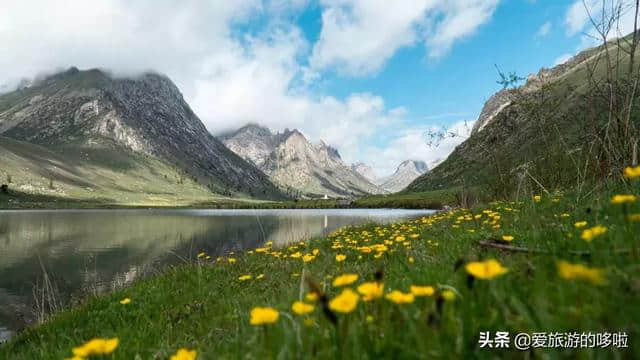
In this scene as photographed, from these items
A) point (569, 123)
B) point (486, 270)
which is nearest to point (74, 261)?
point (569, 123)

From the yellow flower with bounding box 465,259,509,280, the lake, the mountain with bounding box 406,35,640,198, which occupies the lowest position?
the lake

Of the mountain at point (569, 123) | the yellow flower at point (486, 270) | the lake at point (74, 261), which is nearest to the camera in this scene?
the yellow flower at point (486, 270)

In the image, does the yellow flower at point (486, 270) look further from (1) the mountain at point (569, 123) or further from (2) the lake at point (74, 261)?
(2) the lake at point (74, 261)

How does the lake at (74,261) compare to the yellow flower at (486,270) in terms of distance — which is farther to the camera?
the lake at (74,261)

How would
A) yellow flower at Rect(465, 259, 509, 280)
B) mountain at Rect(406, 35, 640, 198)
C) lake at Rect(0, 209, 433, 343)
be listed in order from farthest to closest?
lake at Rect(0, 209, 433, 343)
mountain at Rect(406, 35, 640, 198)
yellow flower at Rect(465, 259, 509, 280)

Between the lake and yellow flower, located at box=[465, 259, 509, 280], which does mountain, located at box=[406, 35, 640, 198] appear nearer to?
yellow flower, located at box=[465, 259, 509, 280]

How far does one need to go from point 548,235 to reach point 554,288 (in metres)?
2.39

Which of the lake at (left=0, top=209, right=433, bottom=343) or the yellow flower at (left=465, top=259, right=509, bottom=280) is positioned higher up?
the yellow flower at (left=465, top=259, right=509, bottom=280)

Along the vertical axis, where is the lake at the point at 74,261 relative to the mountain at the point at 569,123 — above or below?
below

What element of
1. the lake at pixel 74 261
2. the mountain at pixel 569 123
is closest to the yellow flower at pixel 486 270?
the mountain at pixel 569 123

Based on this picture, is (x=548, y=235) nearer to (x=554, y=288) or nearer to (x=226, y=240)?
(x=554, y=288)

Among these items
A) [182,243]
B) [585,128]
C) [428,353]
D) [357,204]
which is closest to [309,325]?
[428,353]

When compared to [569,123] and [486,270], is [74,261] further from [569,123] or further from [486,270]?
[486,270]

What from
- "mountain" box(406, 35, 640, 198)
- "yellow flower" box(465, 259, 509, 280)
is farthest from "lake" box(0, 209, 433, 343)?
"yellow flower" box(465, 259, 509, 280)
